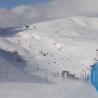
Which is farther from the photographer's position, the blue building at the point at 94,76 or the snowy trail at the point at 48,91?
the blue building at the point at 94,76

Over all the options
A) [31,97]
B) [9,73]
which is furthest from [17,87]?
[9,73]

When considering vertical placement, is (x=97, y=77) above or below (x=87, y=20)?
below

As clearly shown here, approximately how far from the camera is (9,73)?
768 centimetres

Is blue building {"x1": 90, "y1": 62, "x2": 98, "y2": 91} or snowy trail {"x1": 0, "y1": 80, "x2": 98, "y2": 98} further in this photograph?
blue building {"x1": 90, "y1": 62, "x2": 98, "y2": 91}

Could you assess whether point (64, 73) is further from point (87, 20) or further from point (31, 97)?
point (87, 20)

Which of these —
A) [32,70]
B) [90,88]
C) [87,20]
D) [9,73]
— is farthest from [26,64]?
[87,20]

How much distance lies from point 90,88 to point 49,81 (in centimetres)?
123

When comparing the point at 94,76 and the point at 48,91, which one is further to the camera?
the point at 94,76

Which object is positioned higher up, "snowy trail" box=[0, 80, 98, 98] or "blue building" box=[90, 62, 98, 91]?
"blue building" box=[90, 62, 98, 91]

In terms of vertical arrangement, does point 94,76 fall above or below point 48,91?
above

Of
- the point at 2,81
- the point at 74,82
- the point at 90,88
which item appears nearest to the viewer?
the point at 2,81

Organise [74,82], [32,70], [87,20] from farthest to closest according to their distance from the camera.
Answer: [87,20] → [32,70] → [74,82]

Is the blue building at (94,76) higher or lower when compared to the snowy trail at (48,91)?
higher

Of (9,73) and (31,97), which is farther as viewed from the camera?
(9,73)
